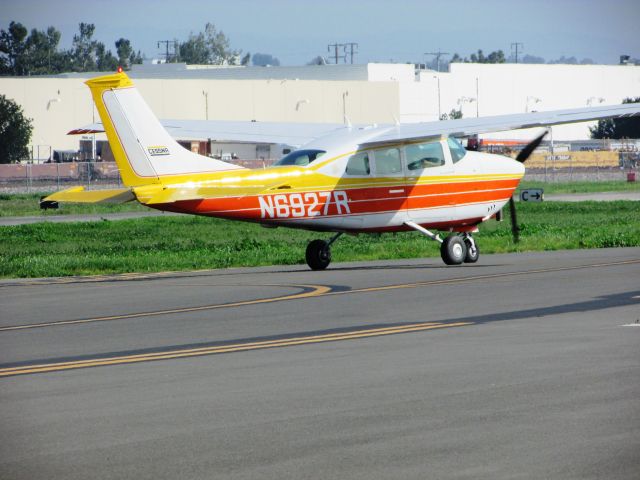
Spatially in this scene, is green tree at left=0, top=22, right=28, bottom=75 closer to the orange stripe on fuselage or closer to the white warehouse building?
the white warehouse building

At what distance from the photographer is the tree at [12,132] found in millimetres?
93938

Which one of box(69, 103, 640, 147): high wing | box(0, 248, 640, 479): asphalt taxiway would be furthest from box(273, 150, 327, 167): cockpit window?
box(0, 248, 640, 479): asphalt taxiway

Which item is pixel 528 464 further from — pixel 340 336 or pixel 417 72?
pixel 417 72

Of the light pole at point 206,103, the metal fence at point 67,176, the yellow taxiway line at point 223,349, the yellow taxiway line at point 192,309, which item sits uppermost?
the light pole at point 206,103

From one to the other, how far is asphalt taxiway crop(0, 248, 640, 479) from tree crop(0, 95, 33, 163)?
78.5m

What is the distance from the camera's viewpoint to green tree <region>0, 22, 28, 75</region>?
174 m

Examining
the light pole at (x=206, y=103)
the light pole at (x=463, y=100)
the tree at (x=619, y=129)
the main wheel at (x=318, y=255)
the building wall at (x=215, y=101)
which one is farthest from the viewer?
the tree at (x=619, y=129)

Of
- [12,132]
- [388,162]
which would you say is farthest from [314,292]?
[12,132]

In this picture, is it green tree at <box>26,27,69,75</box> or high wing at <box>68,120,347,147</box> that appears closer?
high wing at <box>68,120,347,147</box>

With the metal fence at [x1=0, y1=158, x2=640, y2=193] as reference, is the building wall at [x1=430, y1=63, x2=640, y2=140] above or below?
above

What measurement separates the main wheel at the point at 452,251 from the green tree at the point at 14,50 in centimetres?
15801

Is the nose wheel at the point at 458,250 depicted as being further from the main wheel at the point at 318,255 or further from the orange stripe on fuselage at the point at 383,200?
the main wheel at the point at 318,255

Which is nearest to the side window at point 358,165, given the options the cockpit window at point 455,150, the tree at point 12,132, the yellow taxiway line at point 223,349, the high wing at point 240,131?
the cockpit window at point 455,150

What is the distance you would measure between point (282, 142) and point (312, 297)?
9280 mm
